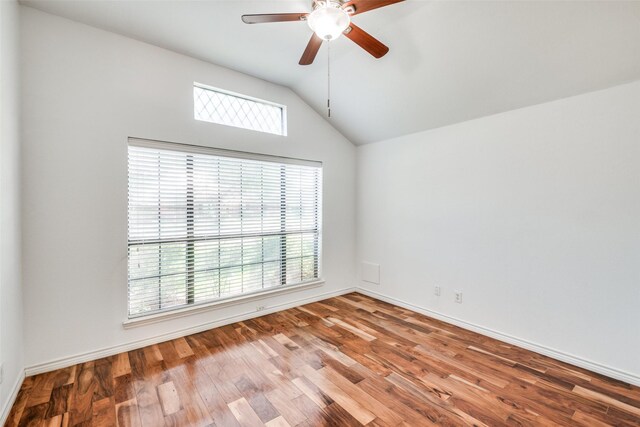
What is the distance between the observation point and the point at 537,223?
2.61 metres

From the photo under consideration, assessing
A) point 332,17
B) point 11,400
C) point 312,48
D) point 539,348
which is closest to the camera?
point 332,17

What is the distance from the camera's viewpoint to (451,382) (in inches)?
84.0

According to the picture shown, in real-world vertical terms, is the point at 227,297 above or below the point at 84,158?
below

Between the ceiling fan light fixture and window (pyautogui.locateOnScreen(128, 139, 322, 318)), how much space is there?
71.9 inches

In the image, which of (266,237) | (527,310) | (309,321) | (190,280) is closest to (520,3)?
(527,310)

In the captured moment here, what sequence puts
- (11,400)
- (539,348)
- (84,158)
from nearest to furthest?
1. (11,400)
2. (84,158)
3. (539,348)

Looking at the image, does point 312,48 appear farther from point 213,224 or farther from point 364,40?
point 213,224

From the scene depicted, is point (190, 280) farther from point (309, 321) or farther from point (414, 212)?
point (414, 212)

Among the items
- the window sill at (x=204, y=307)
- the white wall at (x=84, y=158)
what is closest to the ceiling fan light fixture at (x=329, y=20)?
the white wall at (x=84, y=158)

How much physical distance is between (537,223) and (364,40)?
224 centimetres

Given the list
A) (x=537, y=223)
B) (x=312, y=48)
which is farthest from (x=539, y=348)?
(x=312, y=48)

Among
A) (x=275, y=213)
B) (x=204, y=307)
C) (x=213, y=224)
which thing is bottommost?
(x=204, y=307)

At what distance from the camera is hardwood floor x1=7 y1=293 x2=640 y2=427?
1.79 meters

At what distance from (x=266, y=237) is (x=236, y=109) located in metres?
1.56
